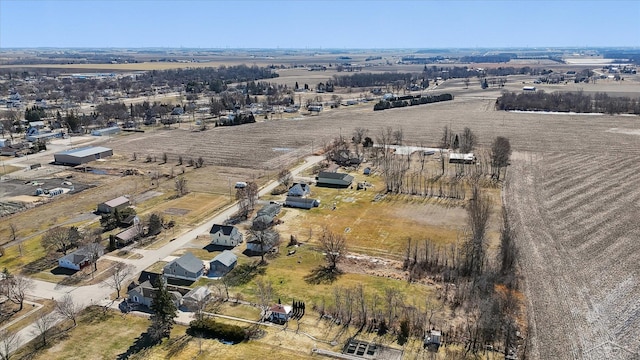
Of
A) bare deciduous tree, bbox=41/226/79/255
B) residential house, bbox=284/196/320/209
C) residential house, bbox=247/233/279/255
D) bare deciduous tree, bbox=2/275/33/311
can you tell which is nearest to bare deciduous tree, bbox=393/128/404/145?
residential house, bbox=284/196/320/209

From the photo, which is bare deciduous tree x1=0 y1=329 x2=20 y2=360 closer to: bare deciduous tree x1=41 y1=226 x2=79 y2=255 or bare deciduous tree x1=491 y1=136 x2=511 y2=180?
bare deciduous tree x1=41 y1=226 x2=79 y2=255

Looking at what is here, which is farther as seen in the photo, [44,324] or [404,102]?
[404,102]

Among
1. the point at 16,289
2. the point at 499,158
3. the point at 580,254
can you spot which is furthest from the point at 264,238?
the point at 499,158

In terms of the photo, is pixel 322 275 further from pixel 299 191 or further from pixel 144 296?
pixel 299 191

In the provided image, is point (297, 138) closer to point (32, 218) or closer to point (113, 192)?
point (113, 192)

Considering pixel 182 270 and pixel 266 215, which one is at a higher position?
pixel 266 215

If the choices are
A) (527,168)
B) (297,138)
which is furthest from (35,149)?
(527,168)

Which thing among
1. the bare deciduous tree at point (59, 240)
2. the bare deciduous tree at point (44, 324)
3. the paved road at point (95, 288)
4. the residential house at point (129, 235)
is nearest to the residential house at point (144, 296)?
the paved road at point (95, 288)
